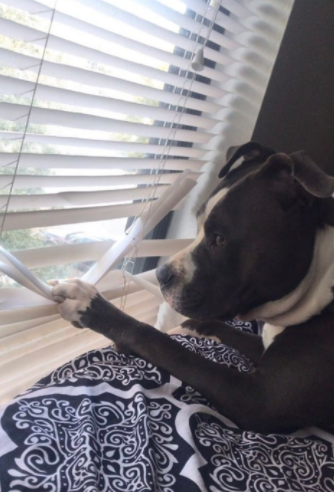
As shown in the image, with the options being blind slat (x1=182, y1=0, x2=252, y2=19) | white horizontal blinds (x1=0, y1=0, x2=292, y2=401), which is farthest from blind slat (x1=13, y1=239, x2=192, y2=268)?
blind slat (x1=182, y1=0, x2=252, y2=19)

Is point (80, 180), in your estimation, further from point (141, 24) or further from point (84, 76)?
point (141, 24)

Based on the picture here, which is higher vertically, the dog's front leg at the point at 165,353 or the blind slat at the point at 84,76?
the blind slat at the point at 84,76

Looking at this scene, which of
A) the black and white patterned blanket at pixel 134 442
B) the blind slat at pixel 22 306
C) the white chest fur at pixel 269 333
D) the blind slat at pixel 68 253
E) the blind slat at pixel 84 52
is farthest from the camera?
the white chest fur at pixel 269 333

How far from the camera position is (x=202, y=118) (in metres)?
1.67

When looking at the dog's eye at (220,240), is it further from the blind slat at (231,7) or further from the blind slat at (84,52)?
the blind slat at (231,7)

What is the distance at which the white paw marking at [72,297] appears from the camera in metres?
1.22

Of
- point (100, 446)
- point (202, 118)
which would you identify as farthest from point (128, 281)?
point (100, 446)

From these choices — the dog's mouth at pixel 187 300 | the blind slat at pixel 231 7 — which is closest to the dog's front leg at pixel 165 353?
the dog's mouth at pixel 187 300

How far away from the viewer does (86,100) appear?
1.21 m

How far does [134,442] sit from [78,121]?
687 millimetres

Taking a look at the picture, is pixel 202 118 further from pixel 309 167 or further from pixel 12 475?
pixel 12 475

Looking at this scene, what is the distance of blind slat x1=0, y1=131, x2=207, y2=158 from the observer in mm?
1129

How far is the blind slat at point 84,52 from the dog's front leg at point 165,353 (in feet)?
1.63

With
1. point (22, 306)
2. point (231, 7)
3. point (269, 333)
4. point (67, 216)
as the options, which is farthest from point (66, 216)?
point (231, 7)
